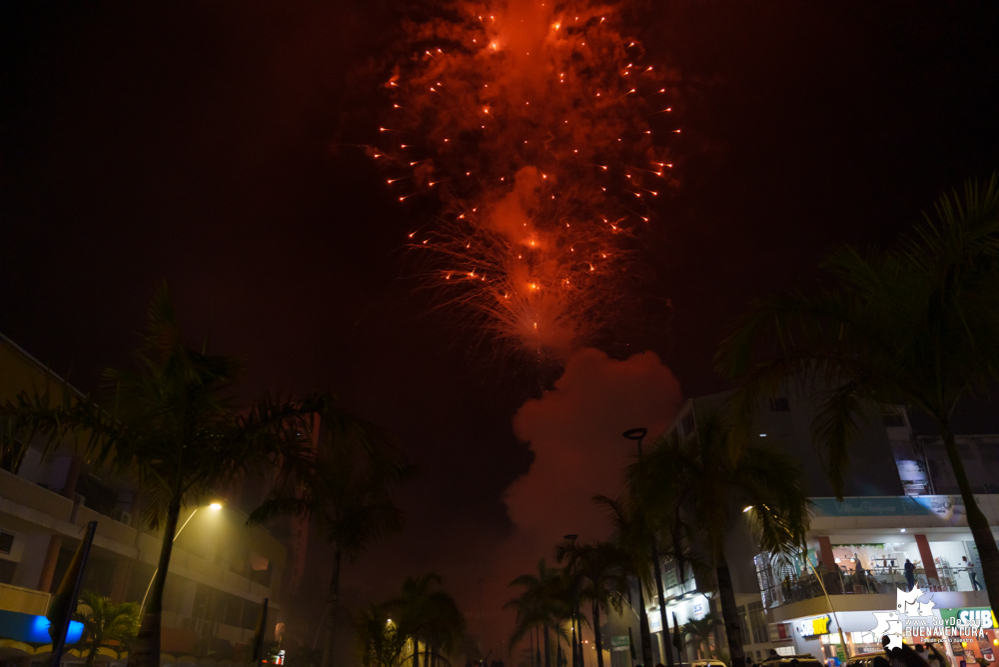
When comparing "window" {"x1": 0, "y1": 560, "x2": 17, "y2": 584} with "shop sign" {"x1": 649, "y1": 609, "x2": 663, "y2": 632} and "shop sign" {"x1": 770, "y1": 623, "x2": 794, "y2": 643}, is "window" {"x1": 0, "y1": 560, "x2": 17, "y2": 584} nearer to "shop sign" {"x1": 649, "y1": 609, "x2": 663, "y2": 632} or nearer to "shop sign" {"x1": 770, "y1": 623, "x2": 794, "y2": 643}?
"shop sign" {"x1": 770, "y1": 623, "x2": 794, "y2": 643}

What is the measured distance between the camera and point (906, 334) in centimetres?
726

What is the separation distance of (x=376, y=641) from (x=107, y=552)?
1127 centimetres

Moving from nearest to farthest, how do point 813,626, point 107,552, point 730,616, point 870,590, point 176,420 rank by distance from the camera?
point 176,420 → point 730,616 → point 107,552 → point 870,590 → point 813,626

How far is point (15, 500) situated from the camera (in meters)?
19.5

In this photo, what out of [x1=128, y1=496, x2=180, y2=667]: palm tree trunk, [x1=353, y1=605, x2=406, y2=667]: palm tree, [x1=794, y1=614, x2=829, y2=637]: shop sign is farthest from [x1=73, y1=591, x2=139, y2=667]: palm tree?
[x1=794, y1=614, x2=829, y2=637]: shop sign

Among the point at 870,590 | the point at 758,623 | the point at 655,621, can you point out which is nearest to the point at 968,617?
the point at 870,590

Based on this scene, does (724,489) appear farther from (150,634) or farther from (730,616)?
(150,634)

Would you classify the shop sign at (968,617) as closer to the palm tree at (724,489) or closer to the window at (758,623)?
the window at (758,623)

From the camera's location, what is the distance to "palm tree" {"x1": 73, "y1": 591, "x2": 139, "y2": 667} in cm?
1969

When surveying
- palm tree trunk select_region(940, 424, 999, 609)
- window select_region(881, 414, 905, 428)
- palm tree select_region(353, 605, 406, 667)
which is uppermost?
window select_region(881, 414, 905, 428)

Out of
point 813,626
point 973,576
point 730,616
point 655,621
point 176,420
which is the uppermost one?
point 655,621

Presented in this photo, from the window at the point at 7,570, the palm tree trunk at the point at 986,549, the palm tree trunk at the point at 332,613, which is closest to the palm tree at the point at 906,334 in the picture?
the palm tree trunk at the point at 986,549

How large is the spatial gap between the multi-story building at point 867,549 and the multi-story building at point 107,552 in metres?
21.6

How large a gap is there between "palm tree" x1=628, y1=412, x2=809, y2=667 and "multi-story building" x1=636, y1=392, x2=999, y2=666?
942cm
